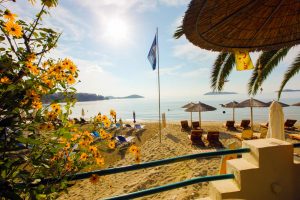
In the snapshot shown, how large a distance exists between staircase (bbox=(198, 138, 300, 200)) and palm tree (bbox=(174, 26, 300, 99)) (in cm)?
716

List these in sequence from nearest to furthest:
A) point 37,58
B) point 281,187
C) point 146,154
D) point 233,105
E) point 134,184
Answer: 1. point 37,58
2. point 281,187
3. point 134,184
4. point 146,154
5. point 233,105

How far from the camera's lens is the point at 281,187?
256 cm

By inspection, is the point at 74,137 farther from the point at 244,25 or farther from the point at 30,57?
the point at 244,25

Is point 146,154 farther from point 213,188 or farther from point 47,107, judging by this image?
point 47,107

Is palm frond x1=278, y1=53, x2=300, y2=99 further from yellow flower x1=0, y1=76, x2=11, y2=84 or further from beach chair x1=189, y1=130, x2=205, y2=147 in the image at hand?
yellow flower x1=0, y1=76, x2=11, y2=84

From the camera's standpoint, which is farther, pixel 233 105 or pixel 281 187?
pixel 233 105

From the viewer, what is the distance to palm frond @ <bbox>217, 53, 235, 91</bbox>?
10.9 m

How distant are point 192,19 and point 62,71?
2.30 meters

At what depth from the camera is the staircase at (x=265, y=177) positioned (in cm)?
249

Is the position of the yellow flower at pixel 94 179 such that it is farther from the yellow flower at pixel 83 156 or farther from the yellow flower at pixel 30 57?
the yellow flower at pixel 30 57

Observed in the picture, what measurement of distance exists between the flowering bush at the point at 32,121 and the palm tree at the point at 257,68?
29.1 ft

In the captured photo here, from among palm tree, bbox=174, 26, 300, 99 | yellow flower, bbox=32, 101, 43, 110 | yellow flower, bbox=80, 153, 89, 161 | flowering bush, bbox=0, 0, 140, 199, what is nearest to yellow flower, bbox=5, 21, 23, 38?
flowering bush, bbox=0, 0, 140, 199

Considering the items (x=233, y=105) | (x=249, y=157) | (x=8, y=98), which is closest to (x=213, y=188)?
(x=249, y=157)

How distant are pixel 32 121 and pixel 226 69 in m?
10.8
